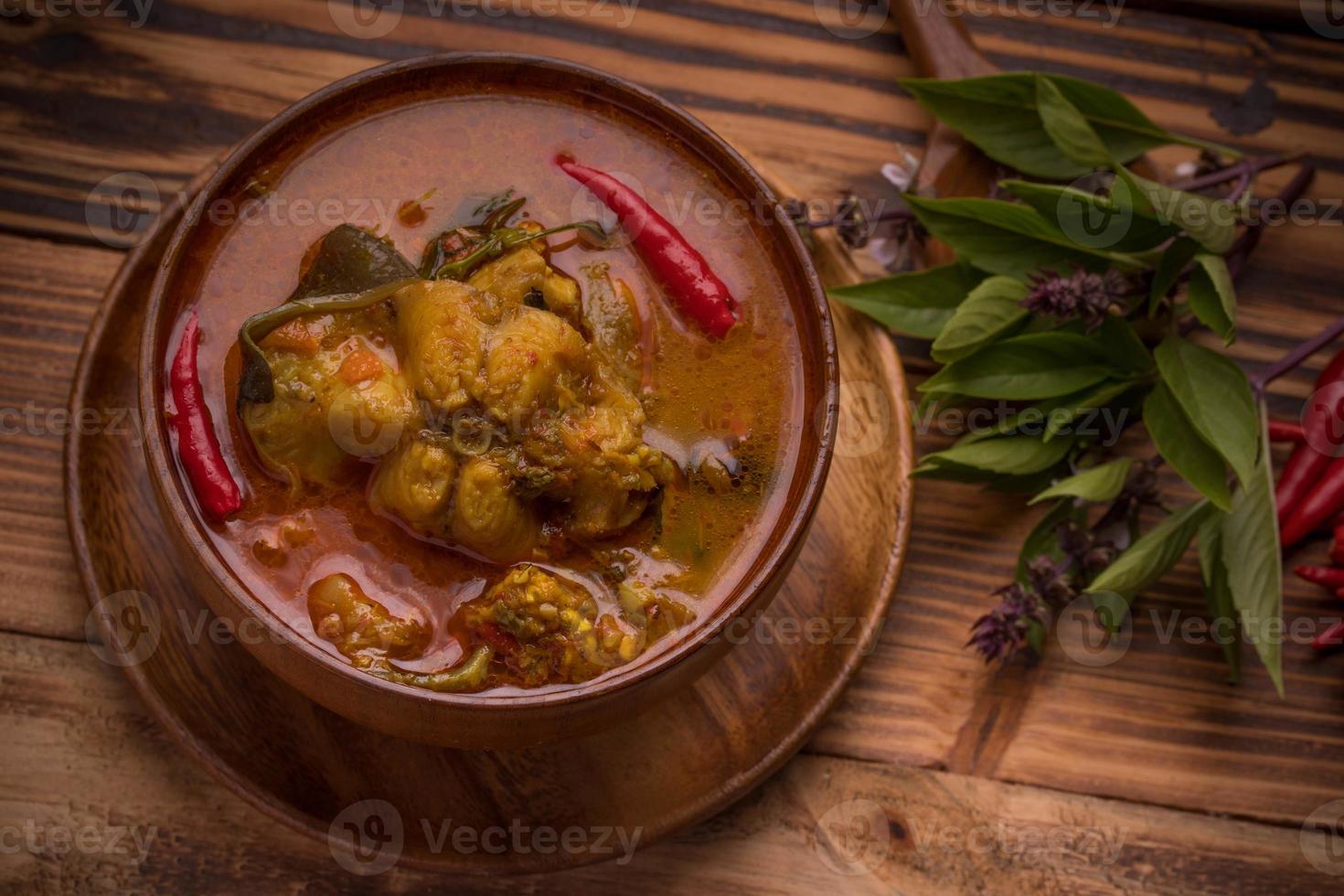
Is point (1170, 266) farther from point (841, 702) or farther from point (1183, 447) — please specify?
point (841, 702)

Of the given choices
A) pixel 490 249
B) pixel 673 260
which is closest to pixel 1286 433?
pixel 673 260

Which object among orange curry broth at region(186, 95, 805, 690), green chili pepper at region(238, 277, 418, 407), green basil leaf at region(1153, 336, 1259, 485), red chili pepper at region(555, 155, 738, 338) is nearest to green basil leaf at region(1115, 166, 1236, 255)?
green basil leaf at region(1153, 336, 1259, 485)

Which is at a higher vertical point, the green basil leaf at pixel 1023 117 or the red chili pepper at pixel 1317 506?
the green basil leaf at pixel 1023 117

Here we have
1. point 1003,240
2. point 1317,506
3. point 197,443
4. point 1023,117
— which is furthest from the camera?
point 1317,506

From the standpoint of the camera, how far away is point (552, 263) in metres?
2.50

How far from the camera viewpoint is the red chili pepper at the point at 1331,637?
10.5 feet

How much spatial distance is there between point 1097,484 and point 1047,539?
228mm

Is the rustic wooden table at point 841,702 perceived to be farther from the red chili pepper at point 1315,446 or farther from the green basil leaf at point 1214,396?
the green basil leaf at point 1214,396

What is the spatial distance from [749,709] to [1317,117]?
2.36 m

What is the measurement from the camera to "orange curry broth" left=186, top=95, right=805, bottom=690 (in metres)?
2.33

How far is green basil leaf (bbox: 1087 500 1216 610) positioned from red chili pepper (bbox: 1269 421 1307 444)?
420 millimetres

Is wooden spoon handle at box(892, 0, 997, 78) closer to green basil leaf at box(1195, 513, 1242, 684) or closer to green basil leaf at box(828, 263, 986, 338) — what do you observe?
green basil leaf at box(828, 263, 986, 338)

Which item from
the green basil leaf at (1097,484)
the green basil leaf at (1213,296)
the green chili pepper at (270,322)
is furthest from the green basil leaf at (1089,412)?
the green chili pepper at (270,322)

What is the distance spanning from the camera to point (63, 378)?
121 inches
